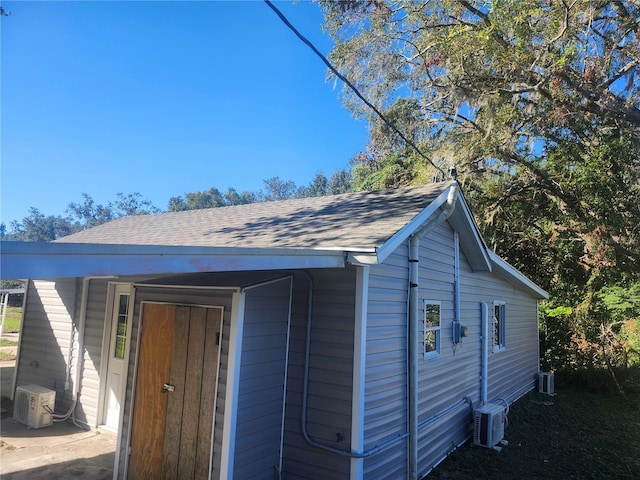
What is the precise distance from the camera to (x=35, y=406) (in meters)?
6.44

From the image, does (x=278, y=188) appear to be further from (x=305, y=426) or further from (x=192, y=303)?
(x=305, y=426)

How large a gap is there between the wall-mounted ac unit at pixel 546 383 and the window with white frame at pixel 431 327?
723cm

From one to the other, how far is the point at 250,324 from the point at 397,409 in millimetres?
2099

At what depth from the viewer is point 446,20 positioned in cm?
1055

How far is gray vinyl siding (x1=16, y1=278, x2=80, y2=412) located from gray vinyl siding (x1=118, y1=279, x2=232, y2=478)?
3.62 metres

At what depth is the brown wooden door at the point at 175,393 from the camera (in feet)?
12.5

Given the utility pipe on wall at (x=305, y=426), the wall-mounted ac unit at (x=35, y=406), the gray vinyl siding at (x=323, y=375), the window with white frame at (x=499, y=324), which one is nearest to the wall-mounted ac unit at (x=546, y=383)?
the window with white frame at (x=499, y=324)

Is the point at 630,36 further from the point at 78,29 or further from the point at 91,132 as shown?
the point at 91,132

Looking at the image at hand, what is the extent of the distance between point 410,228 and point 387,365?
159 centimetres

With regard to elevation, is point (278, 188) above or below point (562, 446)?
A: above

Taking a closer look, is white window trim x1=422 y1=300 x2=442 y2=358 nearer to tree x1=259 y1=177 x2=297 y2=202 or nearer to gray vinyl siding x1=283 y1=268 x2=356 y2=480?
gray vinyl siding x1=283 y1=268 x2=356 y2=480

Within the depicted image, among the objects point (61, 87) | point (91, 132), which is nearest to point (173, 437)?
point (61, 87)

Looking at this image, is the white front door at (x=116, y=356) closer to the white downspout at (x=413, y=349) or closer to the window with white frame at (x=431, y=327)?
the white downspout at (x=413, y=349)

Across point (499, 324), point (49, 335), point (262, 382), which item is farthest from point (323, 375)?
point (499, 324)
